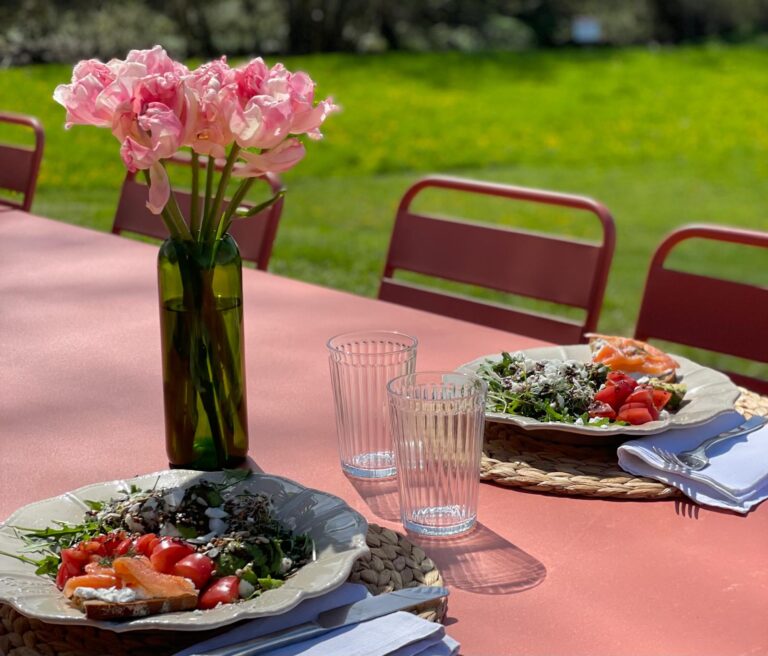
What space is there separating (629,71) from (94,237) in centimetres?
959

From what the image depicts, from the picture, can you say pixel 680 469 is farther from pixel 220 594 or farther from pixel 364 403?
pixel 220 594

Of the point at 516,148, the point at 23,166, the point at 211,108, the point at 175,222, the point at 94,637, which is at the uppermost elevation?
the point at 211,108

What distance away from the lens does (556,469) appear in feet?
4.50

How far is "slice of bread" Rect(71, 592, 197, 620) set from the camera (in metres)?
0.97

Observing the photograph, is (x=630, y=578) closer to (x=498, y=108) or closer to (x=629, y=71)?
(x=498, y=108)

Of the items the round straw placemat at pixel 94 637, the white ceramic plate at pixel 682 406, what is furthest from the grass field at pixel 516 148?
the round straw placemat at pixel 94 637

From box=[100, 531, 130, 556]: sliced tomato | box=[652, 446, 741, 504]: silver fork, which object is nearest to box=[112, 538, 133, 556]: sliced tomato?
box=[100, 531, 130, 556]: sliced tomato

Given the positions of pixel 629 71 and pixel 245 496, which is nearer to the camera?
pixel 245 496

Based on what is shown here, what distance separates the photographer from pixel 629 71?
37.4ft

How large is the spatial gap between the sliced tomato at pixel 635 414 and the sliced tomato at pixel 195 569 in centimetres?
61

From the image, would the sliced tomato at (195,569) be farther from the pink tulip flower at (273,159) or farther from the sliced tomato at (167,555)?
the pink tulip flower at (273,159)

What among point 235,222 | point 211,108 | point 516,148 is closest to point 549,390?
point 211,108

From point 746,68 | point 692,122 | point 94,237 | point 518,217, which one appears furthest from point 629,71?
point 94,237

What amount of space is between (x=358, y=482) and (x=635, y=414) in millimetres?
351
